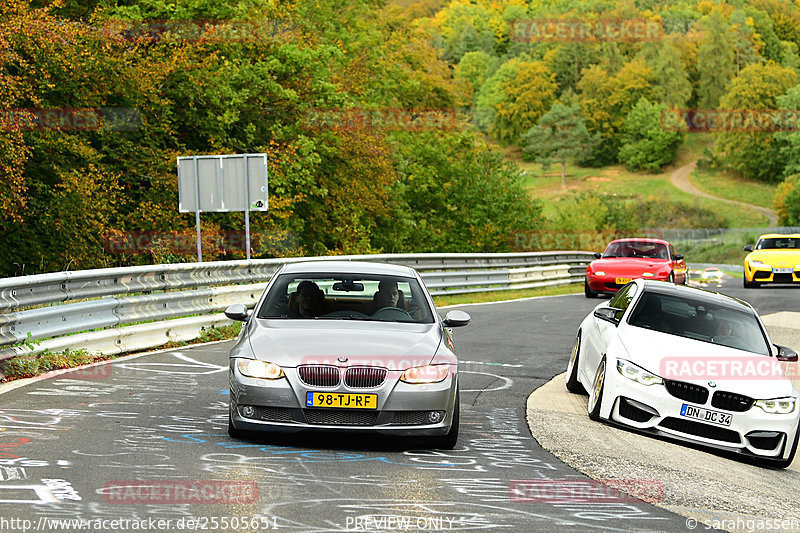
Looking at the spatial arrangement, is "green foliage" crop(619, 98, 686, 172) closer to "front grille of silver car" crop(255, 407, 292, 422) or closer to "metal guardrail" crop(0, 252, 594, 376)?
"metal guardrail" crop(0, 252, 594, 376)

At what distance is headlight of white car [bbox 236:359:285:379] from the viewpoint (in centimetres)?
740

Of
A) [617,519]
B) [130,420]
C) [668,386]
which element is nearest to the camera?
[617,519]

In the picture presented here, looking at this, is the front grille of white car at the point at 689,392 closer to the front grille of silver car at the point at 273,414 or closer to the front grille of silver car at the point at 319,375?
the front grille of silver car at the point at 319,375

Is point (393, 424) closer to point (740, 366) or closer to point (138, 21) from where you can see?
point (740, 366)

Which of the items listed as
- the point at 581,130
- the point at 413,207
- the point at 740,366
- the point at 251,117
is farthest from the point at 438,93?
the point at 581,130

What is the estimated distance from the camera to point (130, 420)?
8328mm

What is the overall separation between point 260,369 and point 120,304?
559cm

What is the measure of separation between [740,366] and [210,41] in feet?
72.9

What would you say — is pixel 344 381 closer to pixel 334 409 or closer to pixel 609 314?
pixel 334 409

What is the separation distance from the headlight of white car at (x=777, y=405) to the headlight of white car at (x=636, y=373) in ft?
2.91

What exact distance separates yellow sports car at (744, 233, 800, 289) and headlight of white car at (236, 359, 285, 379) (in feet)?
77.6

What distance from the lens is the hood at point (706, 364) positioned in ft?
29.4

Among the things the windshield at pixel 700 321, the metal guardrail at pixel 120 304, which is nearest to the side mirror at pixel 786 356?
the windshield at pixel 700 321

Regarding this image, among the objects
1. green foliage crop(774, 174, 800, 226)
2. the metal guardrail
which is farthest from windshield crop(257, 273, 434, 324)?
green foliage crop(774, 174, 800, 226)
